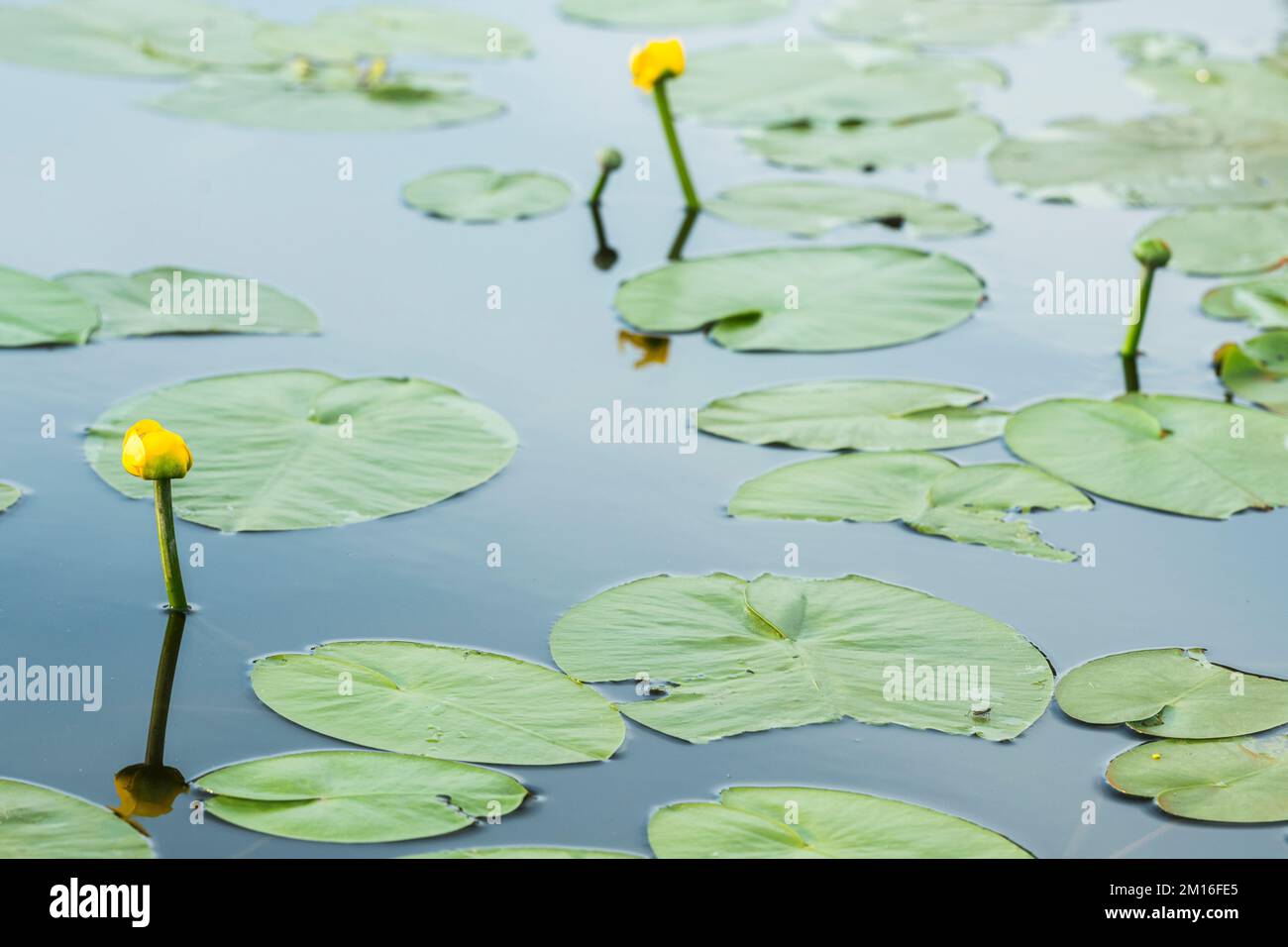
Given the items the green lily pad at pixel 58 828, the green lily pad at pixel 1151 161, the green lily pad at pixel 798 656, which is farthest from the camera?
the green lily pad at pixel 1151 161

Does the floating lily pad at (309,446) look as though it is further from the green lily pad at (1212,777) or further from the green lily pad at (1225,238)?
the green lily pad at (1225,238)

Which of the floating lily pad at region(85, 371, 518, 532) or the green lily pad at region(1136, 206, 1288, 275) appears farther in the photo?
the green lily pad at region(1136, 206, 1288, 275)

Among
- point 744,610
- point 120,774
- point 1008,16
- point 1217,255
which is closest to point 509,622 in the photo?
point 744,610

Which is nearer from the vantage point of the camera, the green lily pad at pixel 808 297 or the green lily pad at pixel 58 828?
the green lily pad at pixel 58 828

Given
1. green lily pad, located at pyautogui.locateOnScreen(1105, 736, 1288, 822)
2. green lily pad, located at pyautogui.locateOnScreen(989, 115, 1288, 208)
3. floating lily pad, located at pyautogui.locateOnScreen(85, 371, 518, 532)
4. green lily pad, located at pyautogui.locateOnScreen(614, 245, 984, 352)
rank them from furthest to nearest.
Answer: green lily pad, located at pyautogui.locateOnScreen(989, 115, 1288, 208) < green lily pad, located at pyautogui.locateOnScreen(614, 245, 984, 352) < floating lily pad, located at pyautogui.locateOnScreen(85, 371, 518, 532) < green lily pad, located at pyautogui.locateOnScreen(1105, 736, 1288, 822)

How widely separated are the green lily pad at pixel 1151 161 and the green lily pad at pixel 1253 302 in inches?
8.1

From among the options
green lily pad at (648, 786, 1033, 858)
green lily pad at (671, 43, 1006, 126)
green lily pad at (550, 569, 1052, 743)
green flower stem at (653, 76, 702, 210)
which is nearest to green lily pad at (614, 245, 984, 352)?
green flower stem at (653, 76, 702, 210)

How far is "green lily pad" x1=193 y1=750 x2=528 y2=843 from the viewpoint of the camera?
48.7 inches

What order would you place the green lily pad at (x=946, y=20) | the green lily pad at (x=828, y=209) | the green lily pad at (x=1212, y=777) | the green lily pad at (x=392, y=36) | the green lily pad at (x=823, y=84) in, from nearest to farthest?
1. the green lily pad at (x=1212, y=777)
2. the green lily pad at (x=828, y=209)
3. the green lily pad at (x=823, y=84)
4. the green lily pad at (x=392, y=36)
5. the green lily pad at (x=946, y=20)

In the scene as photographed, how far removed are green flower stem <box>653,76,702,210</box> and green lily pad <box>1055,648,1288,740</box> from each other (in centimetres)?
143

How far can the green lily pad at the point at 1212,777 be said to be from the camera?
1324 millimetres

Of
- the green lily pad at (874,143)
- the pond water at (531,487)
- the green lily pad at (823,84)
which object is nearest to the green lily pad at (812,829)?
the pond water at (531,487)

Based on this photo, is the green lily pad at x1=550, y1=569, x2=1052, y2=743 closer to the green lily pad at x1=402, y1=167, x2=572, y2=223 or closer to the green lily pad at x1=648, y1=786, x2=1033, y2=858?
the green lily pad at x1=648, y1=786, x2=1033, y2=858
